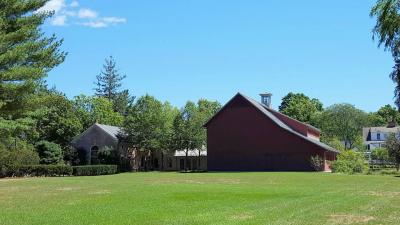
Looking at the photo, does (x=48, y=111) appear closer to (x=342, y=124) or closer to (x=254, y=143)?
(x=254, y=143)

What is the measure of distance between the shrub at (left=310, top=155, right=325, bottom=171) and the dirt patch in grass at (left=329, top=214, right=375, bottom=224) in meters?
46.5

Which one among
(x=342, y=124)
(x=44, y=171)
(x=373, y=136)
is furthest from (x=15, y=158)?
(x=373, y=136)

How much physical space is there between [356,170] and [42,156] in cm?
3800

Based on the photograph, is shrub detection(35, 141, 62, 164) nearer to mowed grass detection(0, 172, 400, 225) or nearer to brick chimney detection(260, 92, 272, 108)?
brick chimney detection(260, 92, 272, 108)

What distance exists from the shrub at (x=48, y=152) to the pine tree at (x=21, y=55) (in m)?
37.4

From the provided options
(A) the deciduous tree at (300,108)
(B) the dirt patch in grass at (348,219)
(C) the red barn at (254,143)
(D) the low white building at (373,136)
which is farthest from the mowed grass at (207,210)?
(D) the low white building at (373,136)

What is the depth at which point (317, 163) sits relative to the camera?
60.3 m

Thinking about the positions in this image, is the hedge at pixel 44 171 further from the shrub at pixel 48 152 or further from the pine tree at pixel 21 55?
the pine tree at pixel 21 55

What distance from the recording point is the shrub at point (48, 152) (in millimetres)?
65438

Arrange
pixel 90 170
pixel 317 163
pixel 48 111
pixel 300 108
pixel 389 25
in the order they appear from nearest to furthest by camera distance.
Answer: pixel 389 25
pixel 48 111
pixel 90 170
pixel 317 163
pixel 300 108

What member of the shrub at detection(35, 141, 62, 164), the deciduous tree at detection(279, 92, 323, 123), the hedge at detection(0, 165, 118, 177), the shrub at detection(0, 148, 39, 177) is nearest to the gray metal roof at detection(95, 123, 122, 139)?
the shrub at detection(35, 141, 62, 164)

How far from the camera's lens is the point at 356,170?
56.2m

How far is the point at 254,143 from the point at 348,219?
5188 cm

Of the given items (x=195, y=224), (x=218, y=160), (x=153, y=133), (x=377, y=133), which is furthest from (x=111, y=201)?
(x=377, y=133)
